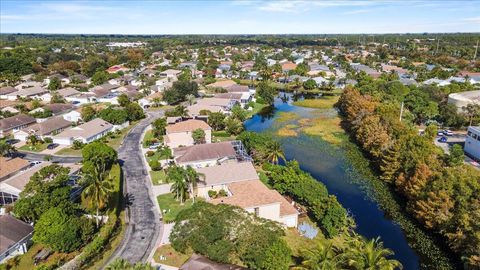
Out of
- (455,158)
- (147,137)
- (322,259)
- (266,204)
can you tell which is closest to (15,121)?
(147,137)

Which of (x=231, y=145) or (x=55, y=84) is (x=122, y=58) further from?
(x=231, y=145)

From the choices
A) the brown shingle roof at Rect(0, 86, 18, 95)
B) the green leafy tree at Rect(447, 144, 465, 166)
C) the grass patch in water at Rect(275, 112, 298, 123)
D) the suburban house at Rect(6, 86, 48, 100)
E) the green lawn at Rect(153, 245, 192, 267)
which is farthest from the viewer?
the brown shingle roof at Rect(0, 86, 18, 95)

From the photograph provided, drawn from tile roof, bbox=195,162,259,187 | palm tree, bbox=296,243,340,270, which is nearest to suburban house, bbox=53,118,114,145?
tile roof, bbox=195,162,259,187

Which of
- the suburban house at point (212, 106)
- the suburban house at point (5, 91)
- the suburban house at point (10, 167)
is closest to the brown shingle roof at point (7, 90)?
the suburban house at point (5, 91)

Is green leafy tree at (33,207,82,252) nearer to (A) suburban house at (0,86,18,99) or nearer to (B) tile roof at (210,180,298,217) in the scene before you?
(B) tile roof at (210,180,298,217)

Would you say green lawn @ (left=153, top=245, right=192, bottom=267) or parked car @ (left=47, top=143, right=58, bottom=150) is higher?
green lawn @ (left=153, top=245, right=192, bottom=267)

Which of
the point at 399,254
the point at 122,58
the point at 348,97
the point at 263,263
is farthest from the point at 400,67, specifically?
the point at 263,263
